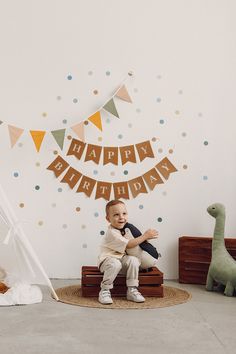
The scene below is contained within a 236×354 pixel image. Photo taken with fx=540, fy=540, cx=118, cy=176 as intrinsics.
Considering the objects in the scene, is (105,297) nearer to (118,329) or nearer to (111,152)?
(118,329)

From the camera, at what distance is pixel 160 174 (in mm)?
3828

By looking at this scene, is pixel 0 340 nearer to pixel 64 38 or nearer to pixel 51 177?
pixel 51 177

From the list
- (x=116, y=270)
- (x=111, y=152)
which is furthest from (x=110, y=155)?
(x=116, y=270)

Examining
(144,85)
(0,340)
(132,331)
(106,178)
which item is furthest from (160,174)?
(0,340)

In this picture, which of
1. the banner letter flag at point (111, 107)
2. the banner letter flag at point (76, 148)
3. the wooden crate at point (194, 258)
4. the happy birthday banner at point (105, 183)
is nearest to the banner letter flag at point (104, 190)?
the happy birthday banner at point (105, 183)

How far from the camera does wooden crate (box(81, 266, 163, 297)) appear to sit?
319 centimetres

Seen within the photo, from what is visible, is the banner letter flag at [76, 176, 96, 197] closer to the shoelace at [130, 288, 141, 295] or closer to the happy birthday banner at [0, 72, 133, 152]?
the happy birthday banner at [0, 72, 133, 152]

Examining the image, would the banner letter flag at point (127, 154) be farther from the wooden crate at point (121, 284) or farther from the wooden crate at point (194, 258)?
the wooden crate at point (121, 284)

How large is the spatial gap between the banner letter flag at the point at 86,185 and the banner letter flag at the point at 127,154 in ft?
0.87

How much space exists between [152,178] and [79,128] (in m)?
0.62

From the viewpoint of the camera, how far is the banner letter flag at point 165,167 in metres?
3.83

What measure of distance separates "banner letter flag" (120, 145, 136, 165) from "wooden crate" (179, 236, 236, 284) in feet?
2.16

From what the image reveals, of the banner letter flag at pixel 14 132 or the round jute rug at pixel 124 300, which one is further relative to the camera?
the banner letter flag at pixel 14 132

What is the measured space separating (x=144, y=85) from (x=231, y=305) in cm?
166
